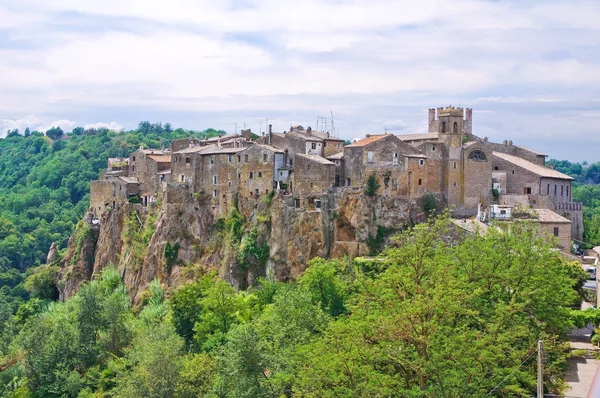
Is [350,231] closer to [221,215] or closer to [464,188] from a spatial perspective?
[464,188]

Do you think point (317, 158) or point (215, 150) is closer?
point (317, 158)

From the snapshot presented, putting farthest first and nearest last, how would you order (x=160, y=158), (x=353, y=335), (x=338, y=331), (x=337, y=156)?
(x=160, y=158), (x=337, y=156), (x=338, y=331), (x=353, y=335)

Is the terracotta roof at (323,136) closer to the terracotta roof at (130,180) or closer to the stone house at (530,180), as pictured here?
the stone house at (530,180)

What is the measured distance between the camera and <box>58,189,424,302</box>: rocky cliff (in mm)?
67625

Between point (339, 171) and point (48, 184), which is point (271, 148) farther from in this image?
point (48, 184)

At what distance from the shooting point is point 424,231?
135 ft

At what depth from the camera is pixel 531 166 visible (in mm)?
71688

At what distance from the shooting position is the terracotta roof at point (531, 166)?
6950 centimetres

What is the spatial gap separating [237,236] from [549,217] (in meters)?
28.3

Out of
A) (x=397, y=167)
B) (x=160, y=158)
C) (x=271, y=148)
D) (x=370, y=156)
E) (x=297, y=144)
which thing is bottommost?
(x=160, y=158)

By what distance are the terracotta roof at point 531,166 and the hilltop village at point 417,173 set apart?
0.17m

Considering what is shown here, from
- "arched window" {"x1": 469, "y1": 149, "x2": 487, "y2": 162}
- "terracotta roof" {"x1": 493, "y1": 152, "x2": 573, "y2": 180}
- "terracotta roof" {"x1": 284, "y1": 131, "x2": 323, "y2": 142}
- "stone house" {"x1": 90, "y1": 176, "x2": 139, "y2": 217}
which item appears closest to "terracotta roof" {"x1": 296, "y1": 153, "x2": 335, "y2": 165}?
"terracotta roof" {"x1": 284, "y1": 131, "x2": 323, "y2": 142}

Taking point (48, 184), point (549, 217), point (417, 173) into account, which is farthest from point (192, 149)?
point (48, 184)

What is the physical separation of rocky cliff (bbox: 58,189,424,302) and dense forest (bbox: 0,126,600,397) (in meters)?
2.77
